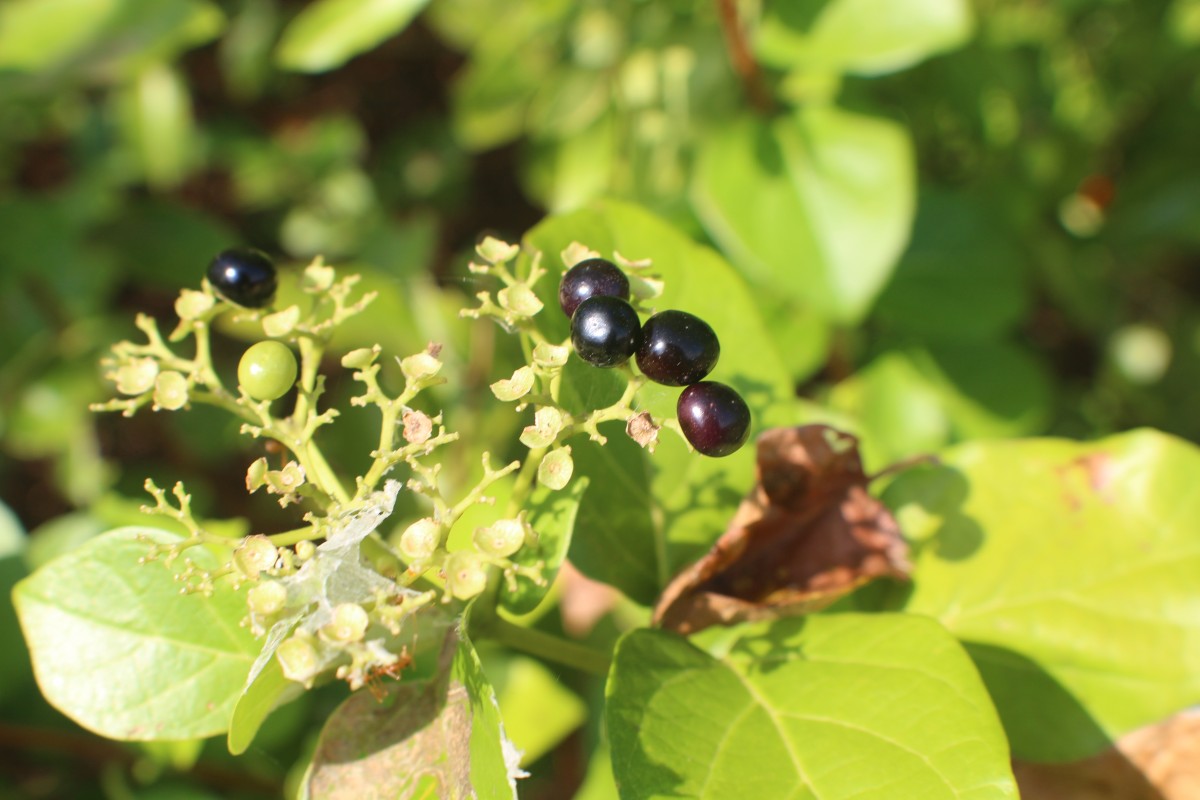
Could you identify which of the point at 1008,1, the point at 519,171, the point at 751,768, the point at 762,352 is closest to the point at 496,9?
the point at 519,171

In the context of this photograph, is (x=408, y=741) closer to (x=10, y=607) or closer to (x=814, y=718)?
(x=814, y=718)

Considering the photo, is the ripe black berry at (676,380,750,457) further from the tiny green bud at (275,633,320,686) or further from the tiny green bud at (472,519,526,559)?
the tiny green bud at (275,633,320,686)

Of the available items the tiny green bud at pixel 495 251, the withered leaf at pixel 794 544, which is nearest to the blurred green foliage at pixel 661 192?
the withered leaf at pixel 794 544

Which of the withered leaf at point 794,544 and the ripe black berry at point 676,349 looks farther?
the withered leaf at point 794,544

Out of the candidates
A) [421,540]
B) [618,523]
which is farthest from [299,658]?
[618,523]

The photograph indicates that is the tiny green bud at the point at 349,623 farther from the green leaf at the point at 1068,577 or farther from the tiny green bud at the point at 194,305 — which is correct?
the green leaf at the point at 1068,577

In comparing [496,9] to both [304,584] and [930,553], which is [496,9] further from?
[304,584]
